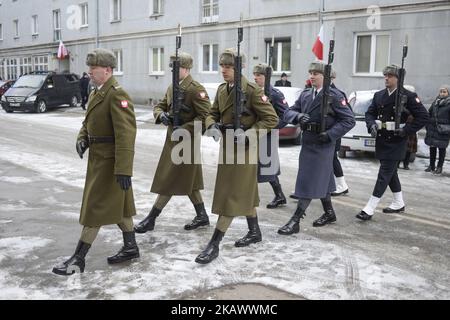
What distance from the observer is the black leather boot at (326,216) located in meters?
6.34

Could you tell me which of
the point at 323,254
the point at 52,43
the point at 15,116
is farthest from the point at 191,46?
the point at 323,254

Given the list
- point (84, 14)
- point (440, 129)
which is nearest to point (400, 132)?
point (440, 129)

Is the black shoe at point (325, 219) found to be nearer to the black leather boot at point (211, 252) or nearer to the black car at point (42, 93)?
the black leather boot at point (211, 252)

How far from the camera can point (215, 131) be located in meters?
5.03

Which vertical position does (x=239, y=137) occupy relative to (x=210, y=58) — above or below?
below

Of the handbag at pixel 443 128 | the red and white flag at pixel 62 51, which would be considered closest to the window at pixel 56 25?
the red and white flag at pixel 62 51

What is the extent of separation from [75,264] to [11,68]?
4401 cm

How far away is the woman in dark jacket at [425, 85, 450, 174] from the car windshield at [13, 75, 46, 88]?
60.6ft

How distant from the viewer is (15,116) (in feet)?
72.1

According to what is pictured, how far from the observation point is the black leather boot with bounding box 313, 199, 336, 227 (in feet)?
20.8

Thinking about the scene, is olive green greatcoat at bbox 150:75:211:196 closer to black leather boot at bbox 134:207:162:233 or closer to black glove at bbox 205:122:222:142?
black leather boot at bbox 134:207:162:233

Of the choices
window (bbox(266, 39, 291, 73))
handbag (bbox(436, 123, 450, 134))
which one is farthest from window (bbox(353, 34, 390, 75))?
handbag (bbox(436, 123, 450, 134))

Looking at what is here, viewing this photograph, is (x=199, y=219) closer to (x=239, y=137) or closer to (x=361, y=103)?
(x=239, y=137)

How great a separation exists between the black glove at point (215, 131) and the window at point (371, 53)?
13306 millimetres
